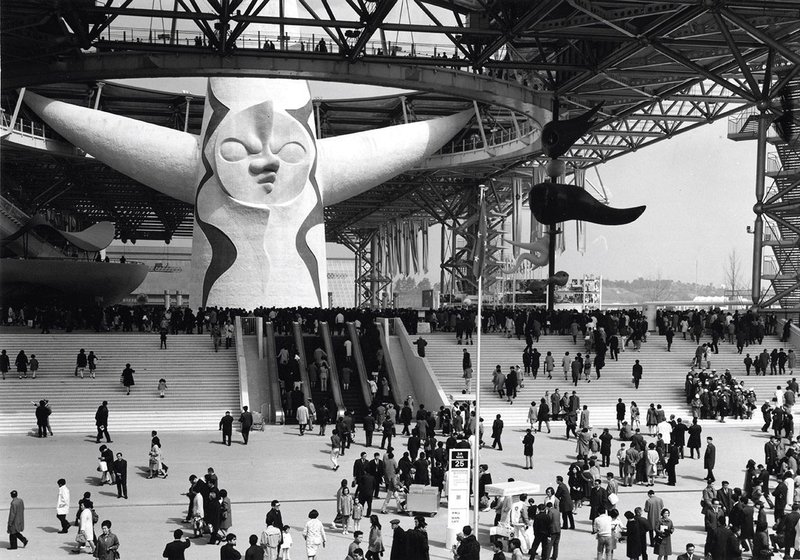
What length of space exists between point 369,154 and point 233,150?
6594mm

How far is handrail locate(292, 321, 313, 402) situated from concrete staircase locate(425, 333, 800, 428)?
13.2 ft

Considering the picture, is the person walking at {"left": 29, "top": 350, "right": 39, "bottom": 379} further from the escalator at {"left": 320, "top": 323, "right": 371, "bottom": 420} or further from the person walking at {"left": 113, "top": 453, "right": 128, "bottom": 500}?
the person walking at {"left": 113, "top": 453, "right": 128, "bottom": 500}

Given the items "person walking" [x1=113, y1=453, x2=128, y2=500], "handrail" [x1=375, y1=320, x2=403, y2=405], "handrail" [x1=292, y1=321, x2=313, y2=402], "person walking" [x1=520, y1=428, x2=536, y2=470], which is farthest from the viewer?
"handrail" [x1=375, y1=320, x2=403, y2=405]

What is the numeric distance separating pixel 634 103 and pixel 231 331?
1996 centimetres

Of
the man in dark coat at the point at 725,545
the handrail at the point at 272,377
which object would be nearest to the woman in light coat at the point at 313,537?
the man in dark coat at the point at 725,545

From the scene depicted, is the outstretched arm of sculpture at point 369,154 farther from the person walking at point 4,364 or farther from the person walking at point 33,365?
the person walking at point 4,364

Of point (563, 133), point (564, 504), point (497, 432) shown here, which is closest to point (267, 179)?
point (563, 133)

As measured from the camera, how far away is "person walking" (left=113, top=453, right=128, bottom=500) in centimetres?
1939

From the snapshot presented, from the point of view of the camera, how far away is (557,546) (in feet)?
52.1

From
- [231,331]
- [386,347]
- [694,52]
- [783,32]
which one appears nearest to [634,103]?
[694,52]

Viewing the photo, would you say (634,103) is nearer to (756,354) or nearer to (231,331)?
(756,354)

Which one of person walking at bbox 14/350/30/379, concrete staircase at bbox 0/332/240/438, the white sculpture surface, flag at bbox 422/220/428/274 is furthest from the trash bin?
flag at bbox 422/220/428/274

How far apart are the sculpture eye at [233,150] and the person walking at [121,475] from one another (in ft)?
71.7

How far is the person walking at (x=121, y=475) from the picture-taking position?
19.4 m
